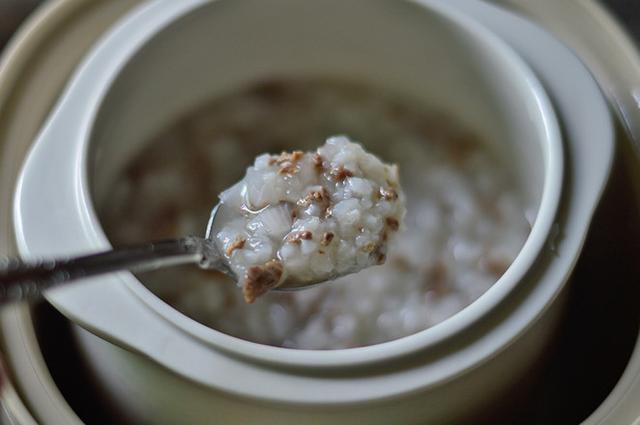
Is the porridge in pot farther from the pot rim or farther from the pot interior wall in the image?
the pot rim

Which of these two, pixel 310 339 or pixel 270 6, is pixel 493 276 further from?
pixel 270 6

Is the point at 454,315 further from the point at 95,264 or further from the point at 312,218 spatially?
the point at 95,264

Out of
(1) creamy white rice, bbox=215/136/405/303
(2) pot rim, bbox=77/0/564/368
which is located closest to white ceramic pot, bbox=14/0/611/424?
(2) pot rim, bbox=77/0/564/368

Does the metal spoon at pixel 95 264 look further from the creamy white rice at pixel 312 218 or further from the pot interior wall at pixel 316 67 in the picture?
the pot interior wall at pixel 316 67

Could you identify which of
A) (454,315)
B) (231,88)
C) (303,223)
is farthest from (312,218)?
(231,88)

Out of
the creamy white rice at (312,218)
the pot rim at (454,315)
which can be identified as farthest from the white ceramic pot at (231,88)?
the creamy white rice at (312,218)

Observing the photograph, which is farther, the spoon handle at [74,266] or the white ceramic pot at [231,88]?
the white ceramic pot at [231,88]

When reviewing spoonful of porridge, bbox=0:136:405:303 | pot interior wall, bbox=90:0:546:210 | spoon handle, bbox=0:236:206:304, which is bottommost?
spoon handle, bbox=0:236:206:304

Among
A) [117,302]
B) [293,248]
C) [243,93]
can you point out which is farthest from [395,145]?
[117,302]
